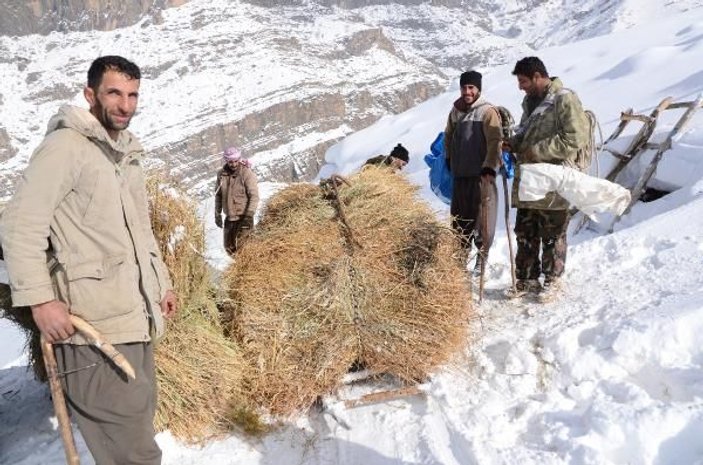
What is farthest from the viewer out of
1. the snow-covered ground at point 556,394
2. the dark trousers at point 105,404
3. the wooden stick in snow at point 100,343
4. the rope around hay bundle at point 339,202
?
the rope around hay bundle at point 339,202

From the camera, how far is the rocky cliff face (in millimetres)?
173125

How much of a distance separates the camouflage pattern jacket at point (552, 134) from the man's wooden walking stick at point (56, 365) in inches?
115

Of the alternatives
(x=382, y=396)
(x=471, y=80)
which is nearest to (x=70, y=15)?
(x=471, y=80)

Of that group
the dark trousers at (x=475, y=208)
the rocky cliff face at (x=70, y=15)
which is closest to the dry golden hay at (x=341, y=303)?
the dark trousers at (x=475, y=208)

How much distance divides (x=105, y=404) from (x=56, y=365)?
255mm

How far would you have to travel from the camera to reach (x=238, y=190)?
7188mm

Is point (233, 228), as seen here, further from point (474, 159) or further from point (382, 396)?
point (382, 396)

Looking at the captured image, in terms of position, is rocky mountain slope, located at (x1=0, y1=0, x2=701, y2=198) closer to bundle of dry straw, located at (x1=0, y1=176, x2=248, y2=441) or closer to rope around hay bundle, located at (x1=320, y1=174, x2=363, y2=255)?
rope around hay bundle, located at (x1=320, y1=174, x2=363, y2=255)

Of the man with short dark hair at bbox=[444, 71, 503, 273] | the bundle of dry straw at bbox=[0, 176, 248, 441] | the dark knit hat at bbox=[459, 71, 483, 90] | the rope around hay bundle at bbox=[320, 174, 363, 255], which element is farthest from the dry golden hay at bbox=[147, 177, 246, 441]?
the dark knit hat at bbox=[459, 71, 483, 90]

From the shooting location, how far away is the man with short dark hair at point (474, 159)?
4.33 m

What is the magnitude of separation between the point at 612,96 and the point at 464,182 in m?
8.84

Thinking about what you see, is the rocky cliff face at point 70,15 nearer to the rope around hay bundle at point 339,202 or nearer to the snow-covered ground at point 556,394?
the rope around hay bundle at point 339,202

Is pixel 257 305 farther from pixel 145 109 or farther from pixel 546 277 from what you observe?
pixel 145 109

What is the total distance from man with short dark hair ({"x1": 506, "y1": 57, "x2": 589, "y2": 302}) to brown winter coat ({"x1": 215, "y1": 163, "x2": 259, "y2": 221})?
12.7 feet
